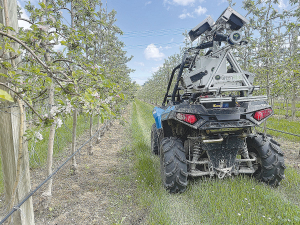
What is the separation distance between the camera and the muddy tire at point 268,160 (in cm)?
270

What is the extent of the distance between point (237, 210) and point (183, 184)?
0.75 m

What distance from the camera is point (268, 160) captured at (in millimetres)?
2711

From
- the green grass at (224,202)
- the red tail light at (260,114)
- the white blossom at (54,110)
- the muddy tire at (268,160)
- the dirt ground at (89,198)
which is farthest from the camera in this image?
the muddy tire at (268,160)

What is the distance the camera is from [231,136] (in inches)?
105

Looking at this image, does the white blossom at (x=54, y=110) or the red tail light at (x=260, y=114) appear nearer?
the white blossom at (x=54, y=110)

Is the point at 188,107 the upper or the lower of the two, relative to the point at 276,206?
upper

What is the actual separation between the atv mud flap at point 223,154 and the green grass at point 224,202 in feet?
0.86

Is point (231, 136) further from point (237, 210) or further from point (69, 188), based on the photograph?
point (69, 188)

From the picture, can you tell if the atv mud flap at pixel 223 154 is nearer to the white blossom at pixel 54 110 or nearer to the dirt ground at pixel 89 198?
the dirt ground at pixel 89 198

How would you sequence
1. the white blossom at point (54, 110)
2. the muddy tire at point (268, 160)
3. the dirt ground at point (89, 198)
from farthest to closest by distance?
the muddy tire at point (268, 160) < the dirt ground at point (89, 198) < the white blossom at point (54, 110)

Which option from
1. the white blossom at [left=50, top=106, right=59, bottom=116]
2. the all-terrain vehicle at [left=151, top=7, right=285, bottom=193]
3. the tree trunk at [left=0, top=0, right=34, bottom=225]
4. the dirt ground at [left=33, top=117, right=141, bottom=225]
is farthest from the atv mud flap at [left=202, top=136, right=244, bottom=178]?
the tree trunk at [left=0, top=0, right=34, bottom=225]

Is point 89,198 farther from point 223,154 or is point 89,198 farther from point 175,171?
point 223,154

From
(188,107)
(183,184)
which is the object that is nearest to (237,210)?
(183,184)

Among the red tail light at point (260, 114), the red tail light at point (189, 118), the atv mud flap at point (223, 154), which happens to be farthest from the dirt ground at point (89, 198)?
the red tail light at point (260, 114)
